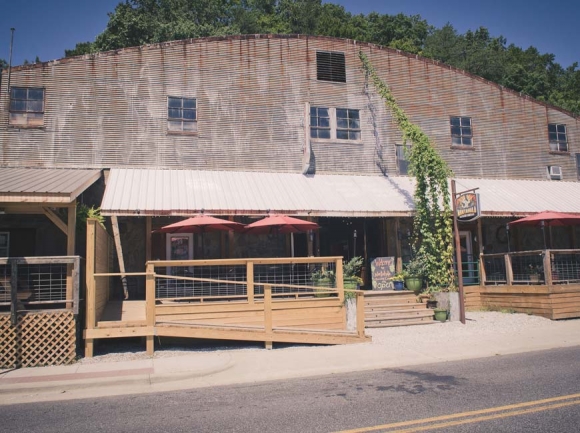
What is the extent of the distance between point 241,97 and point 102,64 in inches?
180

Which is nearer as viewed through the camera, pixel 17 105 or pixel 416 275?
pixel 416 275

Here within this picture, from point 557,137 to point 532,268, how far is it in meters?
8.87

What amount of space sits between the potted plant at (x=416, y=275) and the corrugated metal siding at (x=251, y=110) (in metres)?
4.46

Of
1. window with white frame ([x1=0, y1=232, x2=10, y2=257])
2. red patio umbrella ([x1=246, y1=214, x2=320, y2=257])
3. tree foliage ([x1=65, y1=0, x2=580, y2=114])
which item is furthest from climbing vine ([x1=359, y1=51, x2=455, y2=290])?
tree foliage ([x1=65, y1=0, x2=580, y2=114])

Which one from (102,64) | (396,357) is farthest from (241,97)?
(396,357)

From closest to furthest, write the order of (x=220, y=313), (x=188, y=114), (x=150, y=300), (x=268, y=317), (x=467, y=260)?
1. (x=150, y=300)
2. (x=268, y=317)
3. (x=220, y=313)
4. (x=188, y=114)
5. (x=467, y=260)

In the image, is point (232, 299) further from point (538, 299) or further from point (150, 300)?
point (538, 299)

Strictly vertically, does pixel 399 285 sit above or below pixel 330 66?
below

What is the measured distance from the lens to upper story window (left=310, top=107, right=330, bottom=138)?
17.5m

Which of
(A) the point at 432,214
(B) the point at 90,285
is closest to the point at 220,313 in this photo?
(B) the point at 90,285

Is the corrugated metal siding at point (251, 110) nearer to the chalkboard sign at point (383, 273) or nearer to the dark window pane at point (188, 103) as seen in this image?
the dark window pane at point (188, 103)

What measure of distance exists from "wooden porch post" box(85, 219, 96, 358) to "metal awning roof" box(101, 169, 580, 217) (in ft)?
9.62

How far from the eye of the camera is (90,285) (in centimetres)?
948

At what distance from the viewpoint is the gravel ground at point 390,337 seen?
9.81 m
